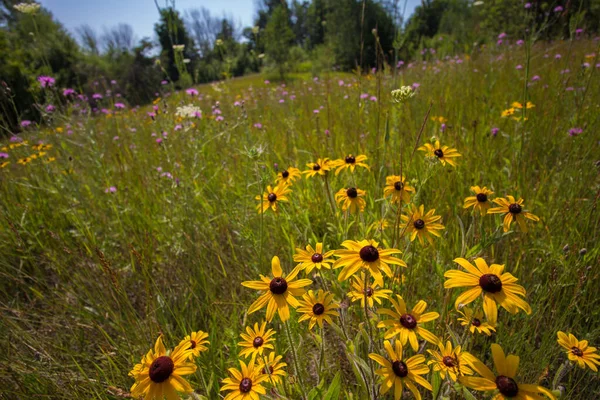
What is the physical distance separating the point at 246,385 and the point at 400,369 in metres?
0.45

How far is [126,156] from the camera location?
10.6 ft

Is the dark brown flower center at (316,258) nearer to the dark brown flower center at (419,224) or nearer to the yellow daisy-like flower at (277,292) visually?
the yellow daisy-like flower at (277,292)

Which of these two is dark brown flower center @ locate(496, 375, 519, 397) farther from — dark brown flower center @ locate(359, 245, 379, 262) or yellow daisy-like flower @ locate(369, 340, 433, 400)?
dark brown flower center @ locate(359, 245, 379, 262)

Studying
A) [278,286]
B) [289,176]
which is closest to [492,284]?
[278,286]

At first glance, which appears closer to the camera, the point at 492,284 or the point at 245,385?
the point at 492,284

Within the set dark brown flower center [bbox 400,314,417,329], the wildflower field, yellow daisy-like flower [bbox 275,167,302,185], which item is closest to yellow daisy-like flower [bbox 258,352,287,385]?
the wildflower field

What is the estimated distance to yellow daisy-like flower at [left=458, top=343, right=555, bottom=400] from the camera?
0.63m

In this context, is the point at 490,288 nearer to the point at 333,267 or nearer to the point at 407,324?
the point at 407,324

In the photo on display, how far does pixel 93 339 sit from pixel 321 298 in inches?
57.3

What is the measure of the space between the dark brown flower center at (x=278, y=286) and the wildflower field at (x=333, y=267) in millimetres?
21

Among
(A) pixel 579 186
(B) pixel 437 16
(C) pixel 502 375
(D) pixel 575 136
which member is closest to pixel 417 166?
(A) pixel 579 186

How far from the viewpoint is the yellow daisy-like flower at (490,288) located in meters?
0.70

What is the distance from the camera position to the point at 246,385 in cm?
85

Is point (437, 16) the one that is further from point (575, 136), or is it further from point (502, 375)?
point (502, 375)
